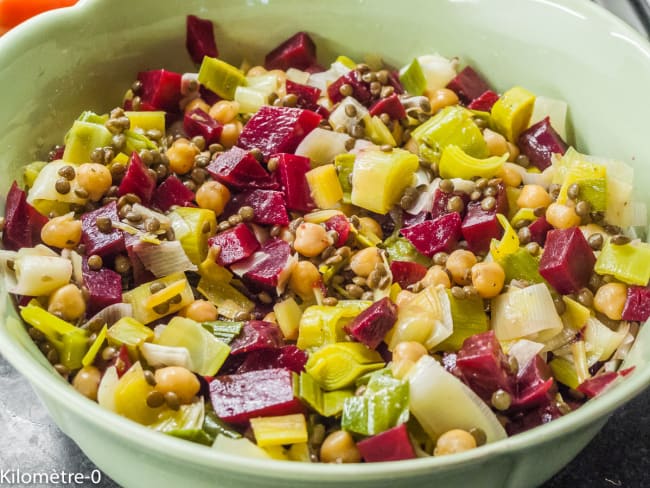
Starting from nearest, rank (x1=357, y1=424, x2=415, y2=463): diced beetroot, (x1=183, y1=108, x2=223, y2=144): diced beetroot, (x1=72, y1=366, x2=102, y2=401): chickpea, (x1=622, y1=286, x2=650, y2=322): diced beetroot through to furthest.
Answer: (x1=357, y1=424, x2=415, y2=463): diced beetroot, (x1=72, y1=366, x2=102, y2=401): chickpea, (x1=622, y1=286, x2=650, y2=322): diced beetroot, (x1=183, y1=108, x2=223, y2=144): diced beetroot

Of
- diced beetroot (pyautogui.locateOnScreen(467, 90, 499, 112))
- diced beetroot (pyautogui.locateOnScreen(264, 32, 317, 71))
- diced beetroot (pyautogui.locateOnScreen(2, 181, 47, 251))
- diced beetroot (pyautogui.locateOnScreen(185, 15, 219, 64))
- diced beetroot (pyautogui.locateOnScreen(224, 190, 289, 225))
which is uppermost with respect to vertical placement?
diced beetroot (pyautogui.locateOnScreen(185, 15, 219, 64))

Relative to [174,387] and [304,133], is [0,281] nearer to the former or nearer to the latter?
[174,387]

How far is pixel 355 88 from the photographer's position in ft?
10.4

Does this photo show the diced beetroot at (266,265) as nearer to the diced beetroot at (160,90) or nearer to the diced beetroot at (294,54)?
the diced beetroot at (160,90)

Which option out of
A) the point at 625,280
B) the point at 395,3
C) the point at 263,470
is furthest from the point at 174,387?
the point at 395,3

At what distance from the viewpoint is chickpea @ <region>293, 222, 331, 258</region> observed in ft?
8.53

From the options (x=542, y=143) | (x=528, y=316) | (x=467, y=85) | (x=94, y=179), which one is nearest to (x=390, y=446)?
(x=528, y=316)

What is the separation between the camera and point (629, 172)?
277cm

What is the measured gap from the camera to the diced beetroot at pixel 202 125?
3018mm

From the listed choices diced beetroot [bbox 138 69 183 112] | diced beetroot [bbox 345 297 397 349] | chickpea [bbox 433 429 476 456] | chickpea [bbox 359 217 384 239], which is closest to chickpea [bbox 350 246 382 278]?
chickpea [bbox 359 217 384 239]

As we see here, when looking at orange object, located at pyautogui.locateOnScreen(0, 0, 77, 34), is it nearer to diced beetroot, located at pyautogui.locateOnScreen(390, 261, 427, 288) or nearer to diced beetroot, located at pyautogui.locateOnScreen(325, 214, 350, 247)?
diced beetroot, located at pyautogui.locateOnScreen(325, 214, 350, 247)

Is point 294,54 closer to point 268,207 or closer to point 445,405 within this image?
point 268,207

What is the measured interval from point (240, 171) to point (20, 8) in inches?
55.2

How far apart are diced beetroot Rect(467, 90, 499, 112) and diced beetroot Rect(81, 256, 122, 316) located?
1.52 m
